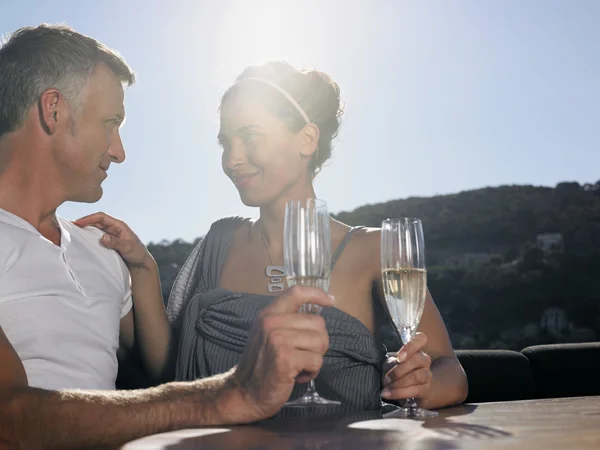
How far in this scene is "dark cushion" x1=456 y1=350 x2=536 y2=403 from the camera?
2.50 meters

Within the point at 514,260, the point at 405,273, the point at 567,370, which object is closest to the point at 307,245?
the point at 405,273

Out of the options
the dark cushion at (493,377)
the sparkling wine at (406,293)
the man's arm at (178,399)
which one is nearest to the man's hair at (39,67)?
the man's arm at (178,399)

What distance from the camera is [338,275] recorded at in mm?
1772

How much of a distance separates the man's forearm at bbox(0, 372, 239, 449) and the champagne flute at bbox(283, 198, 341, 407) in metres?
0.20

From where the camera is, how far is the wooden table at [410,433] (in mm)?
734

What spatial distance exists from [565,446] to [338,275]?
1.09 metres

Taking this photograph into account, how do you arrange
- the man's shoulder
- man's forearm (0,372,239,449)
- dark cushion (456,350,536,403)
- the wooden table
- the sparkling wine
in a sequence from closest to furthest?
the wooden table → man's forearm (0,372,239,449) → the sparkling wine → the man's shoulder → dark cushion (456,350,536,403)

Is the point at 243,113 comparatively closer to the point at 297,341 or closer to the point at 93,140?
the point at 93,140

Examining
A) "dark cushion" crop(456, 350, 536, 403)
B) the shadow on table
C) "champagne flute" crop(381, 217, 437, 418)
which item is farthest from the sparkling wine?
"dark cushion" crop(456, 350, 536, 403)

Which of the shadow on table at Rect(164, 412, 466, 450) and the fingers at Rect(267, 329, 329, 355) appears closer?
the shadow on table at Rect(164, 412, 466, 450)

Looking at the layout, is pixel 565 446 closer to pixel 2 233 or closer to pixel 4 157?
pixel 2 233

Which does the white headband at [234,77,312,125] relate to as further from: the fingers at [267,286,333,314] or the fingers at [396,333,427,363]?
the fingers at [267,286,333,314]

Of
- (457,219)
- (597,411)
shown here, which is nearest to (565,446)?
(597,411)

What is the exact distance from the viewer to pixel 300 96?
6.14ft
